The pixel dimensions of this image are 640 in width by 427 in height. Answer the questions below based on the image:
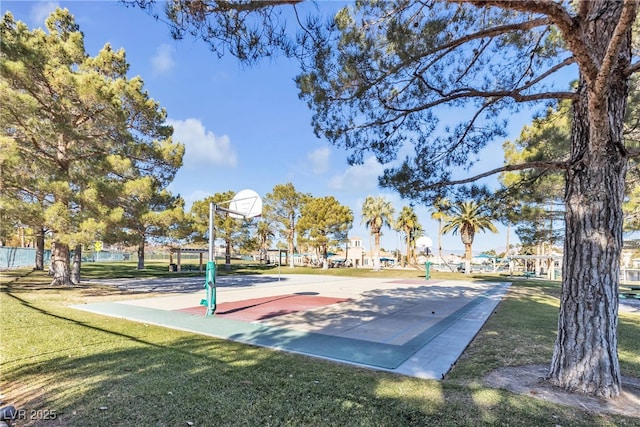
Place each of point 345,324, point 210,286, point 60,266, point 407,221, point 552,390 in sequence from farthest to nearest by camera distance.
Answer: point 407,221 → point 60,266 → point 210,286 → point 345,324 → point 552,390

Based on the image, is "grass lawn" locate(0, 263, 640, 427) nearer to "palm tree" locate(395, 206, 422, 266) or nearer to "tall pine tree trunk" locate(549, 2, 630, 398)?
"tall pine tree trunk" locate(549, 2, 630, 398)

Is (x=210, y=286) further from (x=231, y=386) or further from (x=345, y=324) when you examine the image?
(x=231, y=386)

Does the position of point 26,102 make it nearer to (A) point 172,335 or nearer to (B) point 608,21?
(A) point 172,335

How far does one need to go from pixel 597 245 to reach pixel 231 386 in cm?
395

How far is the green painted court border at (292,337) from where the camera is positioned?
4.89 meters

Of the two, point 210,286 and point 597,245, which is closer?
point 597,245

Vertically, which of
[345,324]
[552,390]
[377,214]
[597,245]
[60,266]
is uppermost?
[377,214]

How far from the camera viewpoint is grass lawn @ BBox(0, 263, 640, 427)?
280 centimetres

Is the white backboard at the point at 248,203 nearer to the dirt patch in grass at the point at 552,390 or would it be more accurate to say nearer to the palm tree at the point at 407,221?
the dirt patch in grass at the point at 552,390

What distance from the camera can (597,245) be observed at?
348 cm

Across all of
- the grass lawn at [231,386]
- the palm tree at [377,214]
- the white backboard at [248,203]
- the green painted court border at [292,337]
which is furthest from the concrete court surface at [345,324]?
the palm tree at [377,214]

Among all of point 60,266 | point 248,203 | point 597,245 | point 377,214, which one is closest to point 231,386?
point 597,245

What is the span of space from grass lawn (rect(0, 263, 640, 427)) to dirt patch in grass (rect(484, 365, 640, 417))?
0.55 feet

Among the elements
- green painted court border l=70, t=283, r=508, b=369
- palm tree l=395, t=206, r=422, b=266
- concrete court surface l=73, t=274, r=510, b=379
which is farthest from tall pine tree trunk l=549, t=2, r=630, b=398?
palm tree l=395, t=206, r=422, b=266
